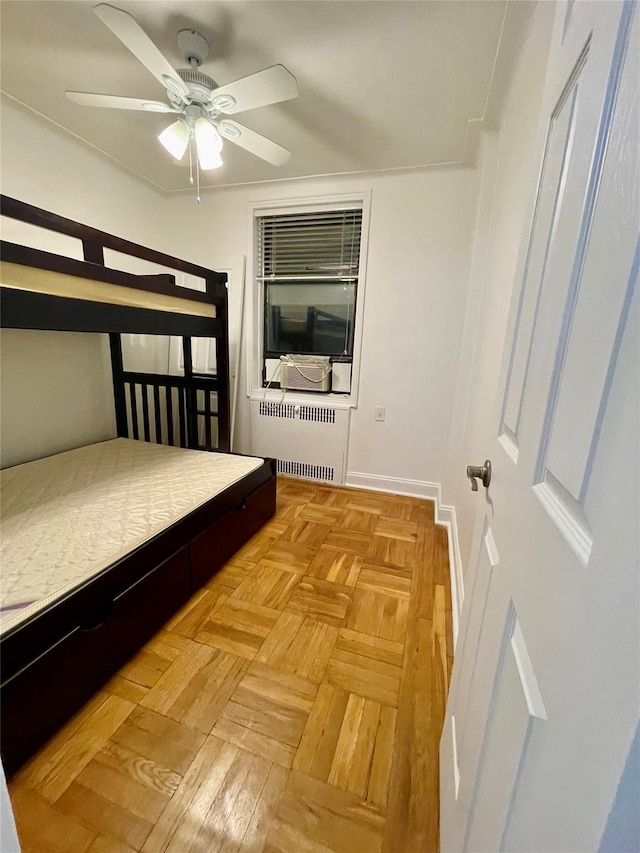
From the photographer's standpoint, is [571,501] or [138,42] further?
[138,42]

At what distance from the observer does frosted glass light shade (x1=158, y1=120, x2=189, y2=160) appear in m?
1.55

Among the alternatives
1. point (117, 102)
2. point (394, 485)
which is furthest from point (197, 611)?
point (117, 102)

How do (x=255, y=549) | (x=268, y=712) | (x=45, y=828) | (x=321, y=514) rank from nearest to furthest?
(x=45, y=828) → (x=268, y=712) → (x=255, y=549) → (x=321, y=514)

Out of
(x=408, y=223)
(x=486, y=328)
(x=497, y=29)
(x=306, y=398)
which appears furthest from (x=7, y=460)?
(x=497, y=29)

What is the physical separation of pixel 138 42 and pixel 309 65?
2.39ft

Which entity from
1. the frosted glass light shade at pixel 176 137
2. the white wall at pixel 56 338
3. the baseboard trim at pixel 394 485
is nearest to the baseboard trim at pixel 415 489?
the baseboard trim at pixel 394 485

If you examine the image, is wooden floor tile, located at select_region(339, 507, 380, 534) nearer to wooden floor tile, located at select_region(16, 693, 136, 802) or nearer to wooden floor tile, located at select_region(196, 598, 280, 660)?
wooden floor tile, located at select_region(196, 598, 280, 660)

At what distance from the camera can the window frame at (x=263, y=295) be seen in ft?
8.12

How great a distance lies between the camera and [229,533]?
1.78 m

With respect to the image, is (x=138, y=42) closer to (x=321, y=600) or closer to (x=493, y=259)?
(x=493, y=259)

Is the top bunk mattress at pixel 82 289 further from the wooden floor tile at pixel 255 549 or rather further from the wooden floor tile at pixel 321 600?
the wooden floor tile at pixel 321 600

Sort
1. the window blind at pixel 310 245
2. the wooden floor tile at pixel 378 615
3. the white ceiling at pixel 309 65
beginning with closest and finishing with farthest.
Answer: the white ceiling at pixel 309 65
the wooden floor tile at pixel 378 615
the window blind at pixel 310 245

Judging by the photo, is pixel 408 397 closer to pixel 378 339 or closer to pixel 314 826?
pixel 378 339

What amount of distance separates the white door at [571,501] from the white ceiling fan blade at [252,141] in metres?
1.40
